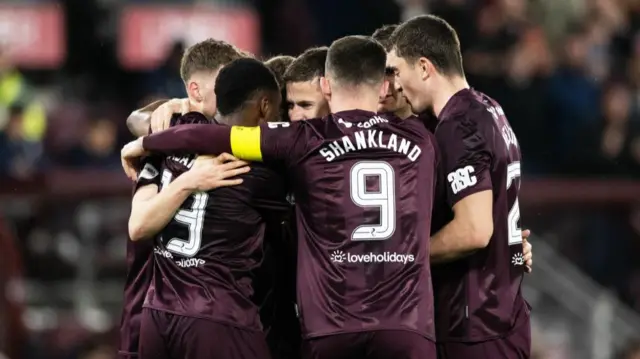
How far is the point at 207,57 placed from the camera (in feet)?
→ 20.8

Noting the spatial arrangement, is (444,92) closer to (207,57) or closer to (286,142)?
(286,142)

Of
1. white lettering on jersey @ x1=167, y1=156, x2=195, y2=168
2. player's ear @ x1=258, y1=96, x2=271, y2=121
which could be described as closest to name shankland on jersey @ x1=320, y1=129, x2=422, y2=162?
player's ear @ x1=258, y1=96, x2=271, y2=121

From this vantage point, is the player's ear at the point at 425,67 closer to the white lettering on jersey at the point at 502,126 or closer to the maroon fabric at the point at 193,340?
the white lettering on jersey at the point at 502,126

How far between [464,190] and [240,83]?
41.2 inches

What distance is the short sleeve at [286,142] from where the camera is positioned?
582cm

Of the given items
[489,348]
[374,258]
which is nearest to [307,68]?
[374,258]

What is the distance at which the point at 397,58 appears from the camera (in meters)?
6.19

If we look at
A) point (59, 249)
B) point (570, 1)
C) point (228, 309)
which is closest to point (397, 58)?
point (228, 309)

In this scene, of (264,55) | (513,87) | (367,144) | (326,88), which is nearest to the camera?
(367,144)

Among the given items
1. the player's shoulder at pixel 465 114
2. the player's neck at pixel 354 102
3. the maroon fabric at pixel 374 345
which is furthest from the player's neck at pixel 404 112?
the maroon fabric at pixel 374 345

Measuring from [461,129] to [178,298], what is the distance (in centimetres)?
140

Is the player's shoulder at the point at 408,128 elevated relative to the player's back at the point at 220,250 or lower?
elevated

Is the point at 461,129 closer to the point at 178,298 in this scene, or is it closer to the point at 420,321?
the point at 420,321

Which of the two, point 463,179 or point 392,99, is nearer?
point 463,179
